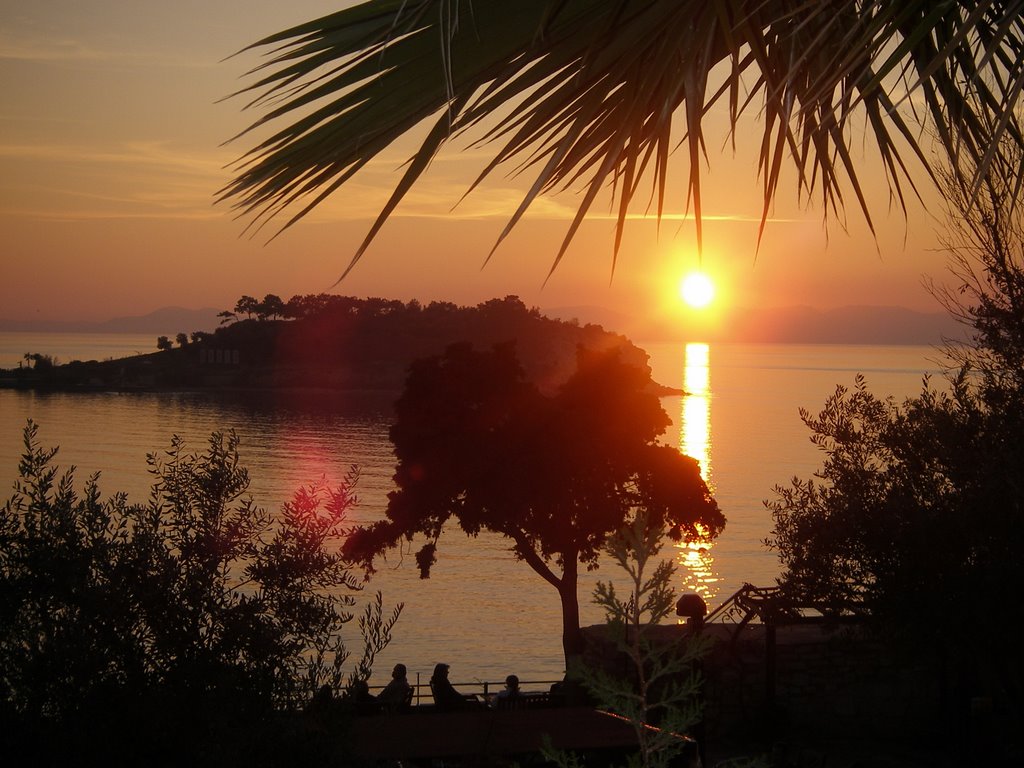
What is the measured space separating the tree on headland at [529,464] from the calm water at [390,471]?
1115cm

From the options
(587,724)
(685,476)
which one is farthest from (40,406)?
(587,724)

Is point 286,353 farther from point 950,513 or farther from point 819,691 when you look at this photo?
point 950,513

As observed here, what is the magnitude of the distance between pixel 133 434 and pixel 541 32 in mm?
114971

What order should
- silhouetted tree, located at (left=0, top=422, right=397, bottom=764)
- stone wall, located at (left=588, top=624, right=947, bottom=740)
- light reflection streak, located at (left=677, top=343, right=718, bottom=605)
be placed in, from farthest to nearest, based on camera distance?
light reflection streak, located at (left=677, top=343, right=718, bottom=605), stone wall, located at (left=588, top=624, right=947, bottom=740), silhouetted tree, located at (left=0, top=422, right=397, bottom=764)

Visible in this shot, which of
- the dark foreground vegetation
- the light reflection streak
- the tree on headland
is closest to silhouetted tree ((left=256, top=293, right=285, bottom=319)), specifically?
the dark foreground vegetation

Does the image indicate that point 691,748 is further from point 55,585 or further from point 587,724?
point 55,585

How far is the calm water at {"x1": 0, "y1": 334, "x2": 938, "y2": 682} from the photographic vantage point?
52.1 metres

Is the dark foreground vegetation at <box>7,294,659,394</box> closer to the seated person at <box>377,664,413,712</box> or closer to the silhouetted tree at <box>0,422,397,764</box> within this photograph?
the seated person at <box>377,664,413,712</box>

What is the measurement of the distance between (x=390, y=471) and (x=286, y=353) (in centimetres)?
7972

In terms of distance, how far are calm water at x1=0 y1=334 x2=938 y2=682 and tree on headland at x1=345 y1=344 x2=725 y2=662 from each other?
11.2 metres

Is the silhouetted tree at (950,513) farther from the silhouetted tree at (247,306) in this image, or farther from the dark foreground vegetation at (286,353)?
the silhouetted tree at (247,306)

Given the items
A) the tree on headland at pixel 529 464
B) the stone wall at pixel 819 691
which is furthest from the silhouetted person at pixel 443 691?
the tree on headland at pixel 529 464

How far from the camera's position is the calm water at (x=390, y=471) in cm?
5212

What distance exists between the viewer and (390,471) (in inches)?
3460
